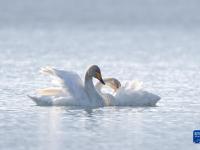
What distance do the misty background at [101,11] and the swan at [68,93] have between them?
219 ft

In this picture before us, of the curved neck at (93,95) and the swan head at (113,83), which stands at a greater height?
the swan head at (113,83)

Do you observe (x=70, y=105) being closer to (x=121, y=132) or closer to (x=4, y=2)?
(x=121, y=132)

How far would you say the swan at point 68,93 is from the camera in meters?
26.6

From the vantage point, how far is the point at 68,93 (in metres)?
26.8

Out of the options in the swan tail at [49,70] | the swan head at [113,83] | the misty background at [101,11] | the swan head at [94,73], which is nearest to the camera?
the swan tail at [49,70]

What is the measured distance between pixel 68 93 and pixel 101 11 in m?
106

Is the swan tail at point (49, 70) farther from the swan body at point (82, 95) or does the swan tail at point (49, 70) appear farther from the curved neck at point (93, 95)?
the curved neck at point (93, 95)

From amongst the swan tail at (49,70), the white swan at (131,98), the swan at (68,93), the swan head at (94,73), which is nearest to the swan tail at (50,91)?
the swan at (68,93)

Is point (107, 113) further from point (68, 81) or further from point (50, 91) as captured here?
point (50, 91)

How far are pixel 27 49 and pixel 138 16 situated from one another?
2770 inches

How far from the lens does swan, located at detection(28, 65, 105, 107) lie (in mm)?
26609

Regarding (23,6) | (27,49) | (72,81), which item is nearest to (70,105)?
(72,81)

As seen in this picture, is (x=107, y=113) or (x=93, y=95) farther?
(x=93, y=95)

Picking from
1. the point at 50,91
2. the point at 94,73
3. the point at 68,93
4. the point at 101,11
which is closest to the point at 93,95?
the point at 68,93
